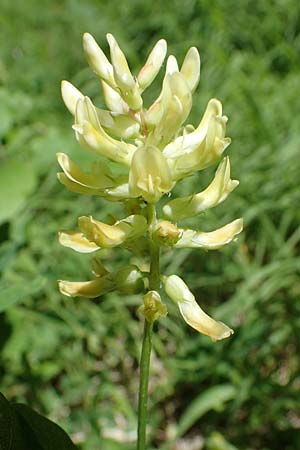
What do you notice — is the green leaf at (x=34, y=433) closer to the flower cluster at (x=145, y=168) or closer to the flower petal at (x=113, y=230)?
the flower cluster at (x=145, y=168)

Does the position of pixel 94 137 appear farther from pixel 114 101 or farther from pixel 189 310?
pixel 189 310

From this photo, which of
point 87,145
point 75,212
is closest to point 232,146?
point 75,212

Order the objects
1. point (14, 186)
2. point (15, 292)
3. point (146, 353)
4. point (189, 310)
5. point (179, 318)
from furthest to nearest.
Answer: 1. point (179, 318)
2. point (14, 186)
3. point (15, 292)
4. point (189, 310)
5. point (146, 353)

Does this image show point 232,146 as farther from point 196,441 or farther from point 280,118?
point 196,441

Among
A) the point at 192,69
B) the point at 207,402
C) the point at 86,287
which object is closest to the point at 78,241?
the point at 86,287

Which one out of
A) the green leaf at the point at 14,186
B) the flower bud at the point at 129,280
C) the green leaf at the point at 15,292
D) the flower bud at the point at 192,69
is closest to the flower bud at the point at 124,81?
the flower bud at the point at 192,69
